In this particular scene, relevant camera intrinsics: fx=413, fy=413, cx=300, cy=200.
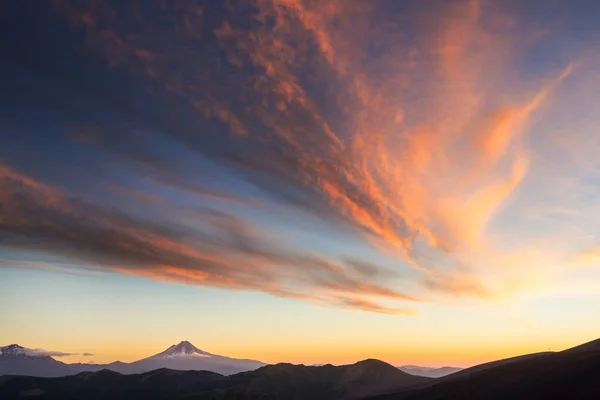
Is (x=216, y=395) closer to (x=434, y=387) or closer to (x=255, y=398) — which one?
(x=255, y=398)

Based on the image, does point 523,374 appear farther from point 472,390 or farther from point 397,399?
point 397,399

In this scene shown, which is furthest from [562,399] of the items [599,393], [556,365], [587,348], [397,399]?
[397,399]

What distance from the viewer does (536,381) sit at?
294 ft

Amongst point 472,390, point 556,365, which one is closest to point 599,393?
point 556,365

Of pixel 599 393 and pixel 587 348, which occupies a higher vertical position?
pixel 587 348

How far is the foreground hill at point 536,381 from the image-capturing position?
3088 inches

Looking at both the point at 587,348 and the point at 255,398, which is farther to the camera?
the point at 255,398

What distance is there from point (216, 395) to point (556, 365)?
153882 millimetres

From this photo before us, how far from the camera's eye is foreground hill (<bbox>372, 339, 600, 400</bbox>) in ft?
257

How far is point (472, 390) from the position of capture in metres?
99.6

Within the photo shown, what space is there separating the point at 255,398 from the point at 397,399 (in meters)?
101

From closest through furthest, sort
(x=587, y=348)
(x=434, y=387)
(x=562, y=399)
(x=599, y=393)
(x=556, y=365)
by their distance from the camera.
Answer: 1. (x=599, y=393)
2. (x=562, y=399)
3. (x=556, y=365)
4. (x=587, y=348)
5. (x=434, y=387)

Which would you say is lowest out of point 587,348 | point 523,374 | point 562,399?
point 562,399

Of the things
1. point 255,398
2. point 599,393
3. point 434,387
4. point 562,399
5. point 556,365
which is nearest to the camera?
point 599,393
